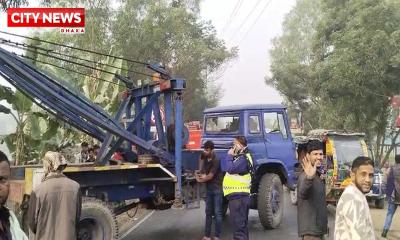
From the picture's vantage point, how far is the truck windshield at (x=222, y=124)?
32.2 feet

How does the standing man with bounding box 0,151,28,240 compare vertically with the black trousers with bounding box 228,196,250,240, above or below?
above

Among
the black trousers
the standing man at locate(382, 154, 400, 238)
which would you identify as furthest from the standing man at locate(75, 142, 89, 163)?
the standing man at locate(382, 154, 400, 238)

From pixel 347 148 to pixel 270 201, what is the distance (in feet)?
15.0

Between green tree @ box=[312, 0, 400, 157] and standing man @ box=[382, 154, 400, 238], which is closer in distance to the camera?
standing man @ box=[382, 154, 400, 238]

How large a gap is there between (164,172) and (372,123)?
13949 millimetres

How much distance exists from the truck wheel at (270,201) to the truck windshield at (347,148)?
3708 millimetres

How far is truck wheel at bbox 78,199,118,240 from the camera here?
22.7ft

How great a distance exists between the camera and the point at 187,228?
978cm

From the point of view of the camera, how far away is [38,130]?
1080 centimetres

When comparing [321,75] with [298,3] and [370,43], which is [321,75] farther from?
[298,3]

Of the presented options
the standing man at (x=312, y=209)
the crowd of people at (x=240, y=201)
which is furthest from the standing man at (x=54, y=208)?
the standing man at (x=312, y=209)

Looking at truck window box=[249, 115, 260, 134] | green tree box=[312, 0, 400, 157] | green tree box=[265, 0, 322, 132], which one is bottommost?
truck window box=[249, 115, 260, 134]

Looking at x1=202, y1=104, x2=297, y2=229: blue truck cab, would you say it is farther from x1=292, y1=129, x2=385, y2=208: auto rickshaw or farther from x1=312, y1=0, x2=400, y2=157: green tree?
x1=312, y1=0, x2=400, y2=157: green tree

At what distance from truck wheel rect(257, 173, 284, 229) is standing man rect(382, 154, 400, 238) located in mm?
2028
